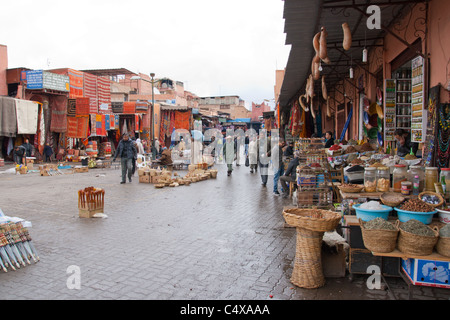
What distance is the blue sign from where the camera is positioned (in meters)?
20.5

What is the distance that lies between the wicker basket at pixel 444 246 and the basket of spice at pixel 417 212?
481 mm

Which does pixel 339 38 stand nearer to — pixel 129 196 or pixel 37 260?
pixel 129 196

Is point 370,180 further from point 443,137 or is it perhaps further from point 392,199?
point 443,137

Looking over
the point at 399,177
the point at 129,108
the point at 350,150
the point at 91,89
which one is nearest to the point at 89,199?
the point at 399,177

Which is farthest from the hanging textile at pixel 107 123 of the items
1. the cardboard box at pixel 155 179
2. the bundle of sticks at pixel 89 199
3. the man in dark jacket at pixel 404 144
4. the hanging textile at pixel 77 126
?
the man in dark jacket at pixel 404 144

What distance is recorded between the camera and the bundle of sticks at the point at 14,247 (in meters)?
4.56

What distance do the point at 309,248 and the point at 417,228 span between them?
4.00 feet

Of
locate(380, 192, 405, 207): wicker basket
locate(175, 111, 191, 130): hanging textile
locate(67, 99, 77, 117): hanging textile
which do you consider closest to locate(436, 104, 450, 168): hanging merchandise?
locate(380, 192, 405, 207): wicker basket

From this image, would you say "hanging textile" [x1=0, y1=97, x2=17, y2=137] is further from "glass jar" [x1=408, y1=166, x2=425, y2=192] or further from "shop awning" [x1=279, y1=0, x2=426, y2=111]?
"glass jar" [x1=408, y1=166, x2=425, y2=192]

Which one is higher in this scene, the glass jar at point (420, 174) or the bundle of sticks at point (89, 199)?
the glass jar at point (420, 174)

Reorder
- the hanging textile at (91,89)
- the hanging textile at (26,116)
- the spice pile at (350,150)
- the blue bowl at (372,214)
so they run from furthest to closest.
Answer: the hanging textile at (91,89) < the hanging textile at (26,116) < the spice pile at (350,150) < the blue bowl at (372,214)

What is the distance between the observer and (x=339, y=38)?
9.33 m

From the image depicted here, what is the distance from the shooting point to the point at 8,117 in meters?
18.7

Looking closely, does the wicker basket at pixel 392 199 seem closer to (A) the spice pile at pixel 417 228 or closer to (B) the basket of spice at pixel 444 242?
(A) the spice pile at pixel 417 228
